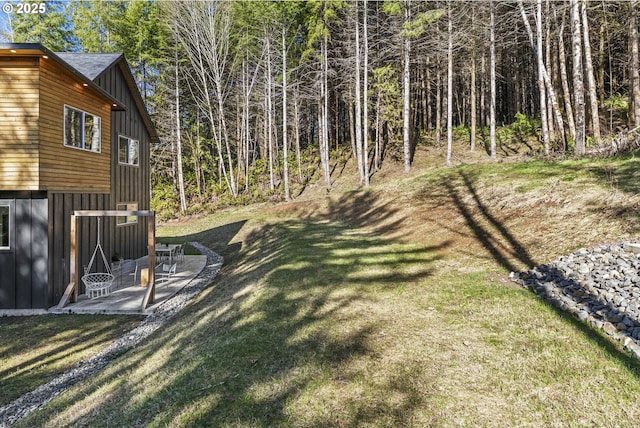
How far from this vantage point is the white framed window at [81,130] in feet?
27.2

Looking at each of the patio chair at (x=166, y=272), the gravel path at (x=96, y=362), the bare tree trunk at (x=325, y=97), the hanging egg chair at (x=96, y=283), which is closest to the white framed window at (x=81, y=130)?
the hanging egg chair at (x=96, y=283)

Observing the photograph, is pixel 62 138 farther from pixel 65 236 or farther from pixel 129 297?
pixel 129 297

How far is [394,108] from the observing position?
20344 mm

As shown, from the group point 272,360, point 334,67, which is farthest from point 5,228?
point 334,67

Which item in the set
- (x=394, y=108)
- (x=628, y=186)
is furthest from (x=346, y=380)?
(x=394, y=108)

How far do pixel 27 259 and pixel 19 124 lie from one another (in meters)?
2.98

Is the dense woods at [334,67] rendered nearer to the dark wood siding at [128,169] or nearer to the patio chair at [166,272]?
the dark wood siding at [128,169]

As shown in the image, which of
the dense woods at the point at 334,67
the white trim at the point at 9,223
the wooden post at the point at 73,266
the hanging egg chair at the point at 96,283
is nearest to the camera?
the white trim at the point at 9,223

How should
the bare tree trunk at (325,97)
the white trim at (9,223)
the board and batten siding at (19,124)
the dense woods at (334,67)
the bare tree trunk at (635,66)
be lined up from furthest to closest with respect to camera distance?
the bare tree trunk at (325,97) → the dense woods at (334,67) → the bare tree trunk at (635,66) → the white trim at (9,223) → the board and batten siding at (19,124)

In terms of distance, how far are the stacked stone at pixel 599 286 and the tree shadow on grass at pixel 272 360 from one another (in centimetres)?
206

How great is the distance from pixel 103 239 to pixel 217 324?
6722 millimetres

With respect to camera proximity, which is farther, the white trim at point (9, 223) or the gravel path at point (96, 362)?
the white trim at point (9, 223)

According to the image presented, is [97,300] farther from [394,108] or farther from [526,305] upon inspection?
[394,108]

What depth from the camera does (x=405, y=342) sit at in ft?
13.3
